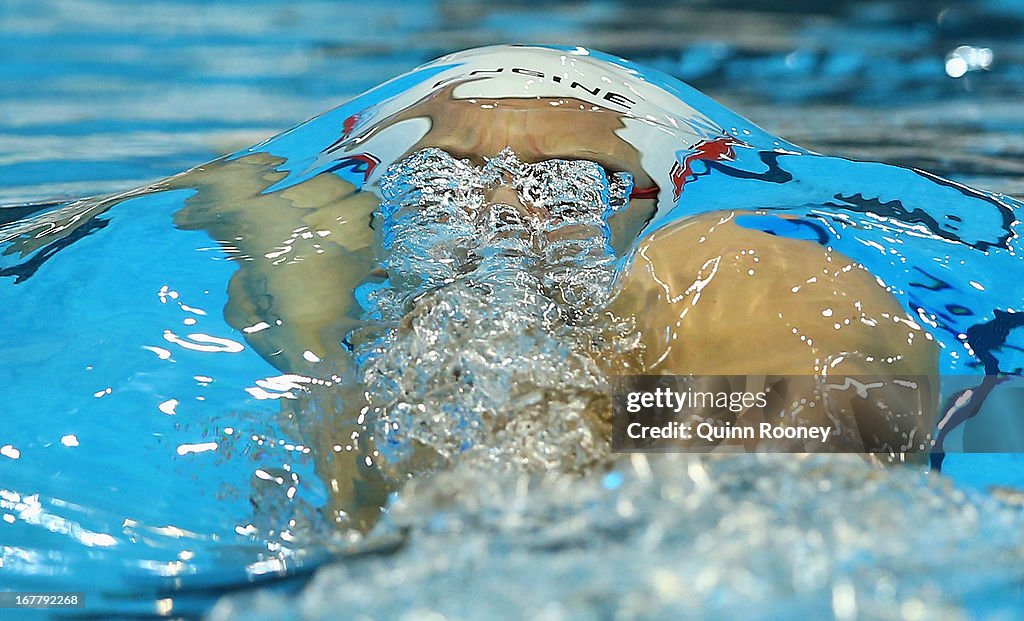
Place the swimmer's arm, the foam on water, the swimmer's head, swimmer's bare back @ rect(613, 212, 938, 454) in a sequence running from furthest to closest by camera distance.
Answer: the swimmer's head, the swimmer's arm, swimmer's bare back @ rect(613, 212, 938, 454), the foam on water

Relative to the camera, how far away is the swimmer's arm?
142 centimetres

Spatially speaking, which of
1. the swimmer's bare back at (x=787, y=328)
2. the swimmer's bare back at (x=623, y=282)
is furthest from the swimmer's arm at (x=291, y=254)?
the swimmer's bare back at (x=787, y=328)

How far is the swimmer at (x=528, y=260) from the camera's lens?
1.30 meters

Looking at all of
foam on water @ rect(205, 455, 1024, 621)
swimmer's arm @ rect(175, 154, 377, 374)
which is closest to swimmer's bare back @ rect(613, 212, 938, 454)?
foam on water @ rect(205, 455, 1024, 621)

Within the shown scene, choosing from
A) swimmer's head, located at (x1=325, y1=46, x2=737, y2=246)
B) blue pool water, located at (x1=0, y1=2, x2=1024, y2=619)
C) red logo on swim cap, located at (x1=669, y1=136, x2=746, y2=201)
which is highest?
swimmer's head, located at (x1=325, y1=46, x2=737, y2=246)

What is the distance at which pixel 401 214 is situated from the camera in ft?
5.14

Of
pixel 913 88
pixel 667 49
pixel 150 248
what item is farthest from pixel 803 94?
pixel 150 248

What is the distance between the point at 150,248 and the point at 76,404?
27 centimetres

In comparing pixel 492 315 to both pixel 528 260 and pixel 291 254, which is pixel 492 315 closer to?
pixel 528 260

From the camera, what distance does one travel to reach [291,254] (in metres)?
1.51

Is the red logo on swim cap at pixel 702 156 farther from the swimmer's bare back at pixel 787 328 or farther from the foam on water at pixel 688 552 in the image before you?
the foam on water at pixel 688 552

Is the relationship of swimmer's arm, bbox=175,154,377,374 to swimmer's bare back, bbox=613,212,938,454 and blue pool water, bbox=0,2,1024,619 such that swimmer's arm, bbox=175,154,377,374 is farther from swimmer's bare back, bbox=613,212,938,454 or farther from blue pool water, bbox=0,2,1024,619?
swimmer's bare back, bbox=613,212,938,454

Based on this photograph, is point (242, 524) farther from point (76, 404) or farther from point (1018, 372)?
point (1018, 372)

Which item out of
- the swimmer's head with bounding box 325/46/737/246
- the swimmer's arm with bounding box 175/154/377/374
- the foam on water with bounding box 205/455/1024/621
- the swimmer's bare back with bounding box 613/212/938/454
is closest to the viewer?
the foam on water with bounding box 205/455/1024/621
